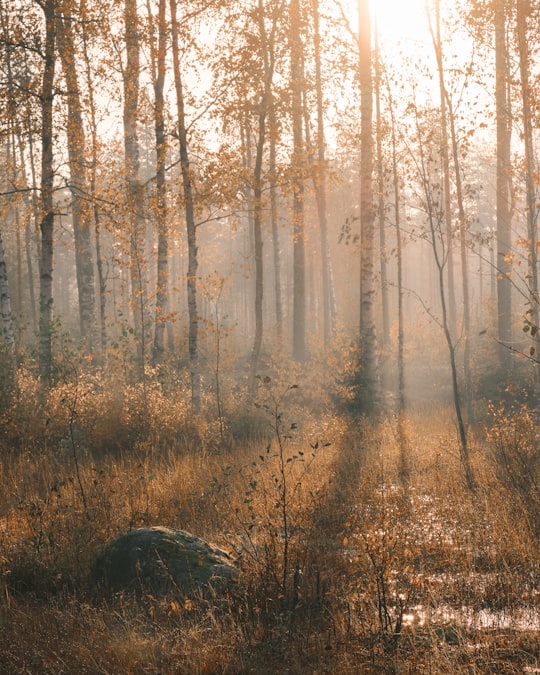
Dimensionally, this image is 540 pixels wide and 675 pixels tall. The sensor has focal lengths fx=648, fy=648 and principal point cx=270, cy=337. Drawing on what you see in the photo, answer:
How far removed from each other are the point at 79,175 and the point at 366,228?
8237 millimetres

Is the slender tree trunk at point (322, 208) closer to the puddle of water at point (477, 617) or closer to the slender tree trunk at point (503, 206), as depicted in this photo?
the slender tree trunk at point (503, 206)

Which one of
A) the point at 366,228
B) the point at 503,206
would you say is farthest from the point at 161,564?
the point at 503,206

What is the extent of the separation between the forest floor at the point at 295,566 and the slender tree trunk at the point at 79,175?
5.07 m

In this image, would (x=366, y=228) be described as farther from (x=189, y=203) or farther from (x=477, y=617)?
(x=477, y=617)

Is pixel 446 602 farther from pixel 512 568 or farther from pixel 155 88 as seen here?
pixel 155 88

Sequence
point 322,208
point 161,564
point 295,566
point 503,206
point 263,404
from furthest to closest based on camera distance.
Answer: point 322,208
point 503,206
point 263,404
point 161,564
point 295,566

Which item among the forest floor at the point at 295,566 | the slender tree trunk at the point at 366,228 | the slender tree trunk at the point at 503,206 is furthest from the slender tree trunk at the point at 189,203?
the slender tree trunk at the point at 503,206

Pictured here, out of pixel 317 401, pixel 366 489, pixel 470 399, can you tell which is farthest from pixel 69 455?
pixel 470 399

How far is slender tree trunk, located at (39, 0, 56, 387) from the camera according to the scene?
39.4 ft

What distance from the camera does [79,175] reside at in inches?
685

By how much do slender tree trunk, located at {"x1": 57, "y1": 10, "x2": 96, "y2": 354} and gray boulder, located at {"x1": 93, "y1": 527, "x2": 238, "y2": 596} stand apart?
7.37 meters

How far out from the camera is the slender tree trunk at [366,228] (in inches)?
542

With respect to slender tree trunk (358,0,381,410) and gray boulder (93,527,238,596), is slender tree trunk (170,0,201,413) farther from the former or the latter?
gray boulder (93,527,238,596)

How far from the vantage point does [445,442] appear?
33.4ft
